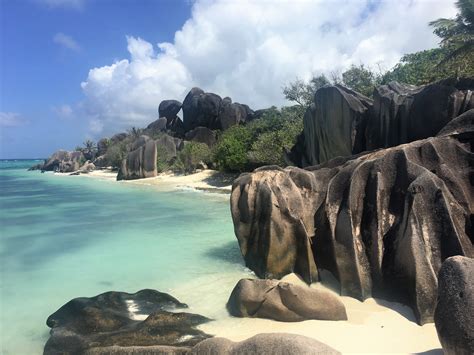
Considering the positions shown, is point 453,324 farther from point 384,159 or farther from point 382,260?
point 384,159

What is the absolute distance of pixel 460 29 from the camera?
17.2 metres

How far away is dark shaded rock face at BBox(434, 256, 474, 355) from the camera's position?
3109mm

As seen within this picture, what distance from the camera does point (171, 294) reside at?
670 centimetres

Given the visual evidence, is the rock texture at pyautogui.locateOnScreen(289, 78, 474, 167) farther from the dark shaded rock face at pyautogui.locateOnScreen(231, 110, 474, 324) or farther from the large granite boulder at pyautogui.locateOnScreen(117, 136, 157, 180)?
the large granite boulder at pyautogui.locateOnScreen(117, 136, 157, 180)

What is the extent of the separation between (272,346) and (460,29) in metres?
18.2

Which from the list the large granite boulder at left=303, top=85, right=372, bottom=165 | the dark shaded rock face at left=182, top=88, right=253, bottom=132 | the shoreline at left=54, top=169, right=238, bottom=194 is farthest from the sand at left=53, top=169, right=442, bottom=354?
the dark shaded rock face at left=182, top=88, right=253, bottom=132

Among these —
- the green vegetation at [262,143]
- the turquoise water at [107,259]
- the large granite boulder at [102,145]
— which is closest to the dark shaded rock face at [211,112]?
the green vegetation at [262,143]

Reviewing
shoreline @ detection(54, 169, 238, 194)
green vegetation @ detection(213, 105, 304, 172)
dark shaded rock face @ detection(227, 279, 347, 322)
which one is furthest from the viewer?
shoreline @ detection(54, 169, 238, 194)

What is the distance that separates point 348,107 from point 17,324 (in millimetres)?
11893

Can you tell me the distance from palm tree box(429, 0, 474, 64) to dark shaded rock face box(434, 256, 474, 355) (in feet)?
52.3

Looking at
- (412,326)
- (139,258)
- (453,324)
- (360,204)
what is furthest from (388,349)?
(139,258)

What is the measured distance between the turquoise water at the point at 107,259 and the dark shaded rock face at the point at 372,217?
1.24m

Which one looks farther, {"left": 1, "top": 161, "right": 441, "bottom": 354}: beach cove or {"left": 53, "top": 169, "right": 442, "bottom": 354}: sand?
{"left": 1, "top": 161, "right": 441, "bottom": 354}: beach cove

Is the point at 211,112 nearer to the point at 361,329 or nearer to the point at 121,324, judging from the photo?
the point at 121,324
